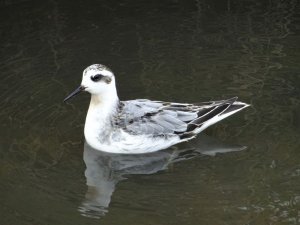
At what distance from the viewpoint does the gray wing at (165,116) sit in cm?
937

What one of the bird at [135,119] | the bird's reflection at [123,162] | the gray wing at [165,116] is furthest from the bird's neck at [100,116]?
the bird's reflection at [123,162]

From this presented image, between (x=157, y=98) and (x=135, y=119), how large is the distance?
1294mm

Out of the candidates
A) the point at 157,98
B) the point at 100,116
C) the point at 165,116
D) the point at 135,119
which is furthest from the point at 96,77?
the point at 157,98

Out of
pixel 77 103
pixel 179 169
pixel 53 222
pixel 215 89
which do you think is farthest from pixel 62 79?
pixel 53 222

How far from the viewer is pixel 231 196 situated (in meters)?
8.21

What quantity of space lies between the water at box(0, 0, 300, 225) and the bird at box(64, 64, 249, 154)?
18 cm

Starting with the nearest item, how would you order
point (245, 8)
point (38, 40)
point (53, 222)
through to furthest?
point (53, 222), point (38, 40), point (245, 8)

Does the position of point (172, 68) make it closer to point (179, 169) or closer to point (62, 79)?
point (62, 79)

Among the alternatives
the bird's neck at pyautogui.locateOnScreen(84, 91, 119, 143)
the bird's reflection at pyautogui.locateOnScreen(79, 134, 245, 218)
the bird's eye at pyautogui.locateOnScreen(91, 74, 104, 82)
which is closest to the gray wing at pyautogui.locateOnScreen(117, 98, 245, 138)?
the bird's neck at pyautogui.locateOnScreen(84, 91, 119, 143)

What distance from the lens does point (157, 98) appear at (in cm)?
1059

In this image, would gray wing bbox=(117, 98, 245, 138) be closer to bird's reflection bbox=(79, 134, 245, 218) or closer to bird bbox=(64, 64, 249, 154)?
bird bbox=(64, 64, 249, 154)

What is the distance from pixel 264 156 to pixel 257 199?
99 cm

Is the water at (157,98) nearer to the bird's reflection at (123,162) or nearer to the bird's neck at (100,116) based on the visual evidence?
the bird's reflection at (123,162)

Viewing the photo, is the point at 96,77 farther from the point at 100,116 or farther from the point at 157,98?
the point at 157,98
